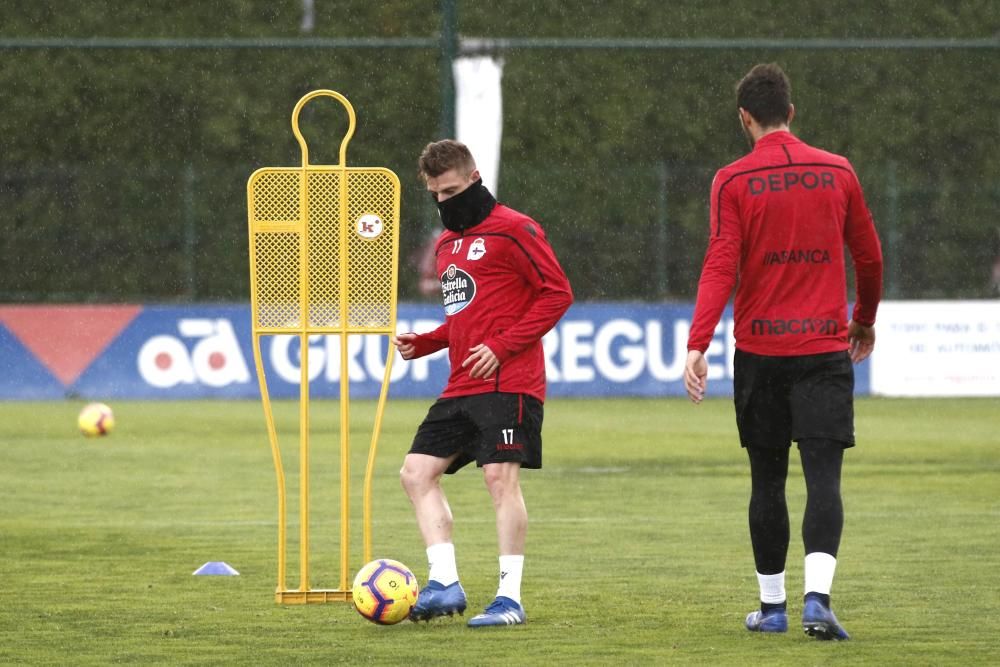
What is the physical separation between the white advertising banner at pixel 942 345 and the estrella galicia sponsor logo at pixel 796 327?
15.1 meters

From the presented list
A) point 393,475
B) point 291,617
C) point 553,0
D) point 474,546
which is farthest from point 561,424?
point 553,0

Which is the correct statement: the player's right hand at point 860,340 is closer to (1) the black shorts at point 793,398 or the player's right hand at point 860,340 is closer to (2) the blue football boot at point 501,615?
(1) the black shorts at point 793,398

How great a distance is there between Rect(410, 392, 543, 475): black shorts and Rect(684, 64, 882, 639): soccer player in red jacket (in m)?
0.84

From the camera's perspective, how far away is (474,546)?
34.6 feet

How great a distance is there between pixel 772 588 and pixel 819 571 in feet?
1.26

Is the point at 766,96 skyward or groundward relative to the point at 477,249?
skyward

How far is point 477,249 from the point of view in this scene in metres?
7.87

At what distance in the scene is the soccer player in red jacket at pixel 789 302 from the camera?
724cm

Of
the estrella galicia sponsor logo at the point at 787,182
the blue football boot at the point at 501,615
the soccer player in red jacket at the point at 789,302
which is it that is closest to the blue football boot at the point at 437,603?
the blue football boot at the point at 501,615

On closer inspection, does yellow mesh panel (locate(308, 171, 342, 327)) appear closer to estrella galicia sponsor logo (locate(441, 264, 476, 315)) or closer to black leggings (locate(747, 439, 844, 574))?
estrella galicia sponsor logo (locate(441, 264, 476, 315))

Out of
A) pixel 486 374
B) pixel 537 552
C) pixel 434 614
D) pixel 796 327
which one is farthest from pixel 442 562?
pixel 537 552

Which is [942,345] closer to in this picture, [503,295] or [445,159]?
[503,295]

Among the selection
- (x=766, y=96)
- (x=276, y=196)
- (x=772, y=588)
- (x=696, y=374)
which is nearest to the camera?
(x=696, y=374)

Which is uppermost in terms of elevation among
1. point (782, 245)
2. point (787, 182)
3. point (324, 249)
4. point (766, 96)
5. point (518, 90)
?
point (518, 90)
